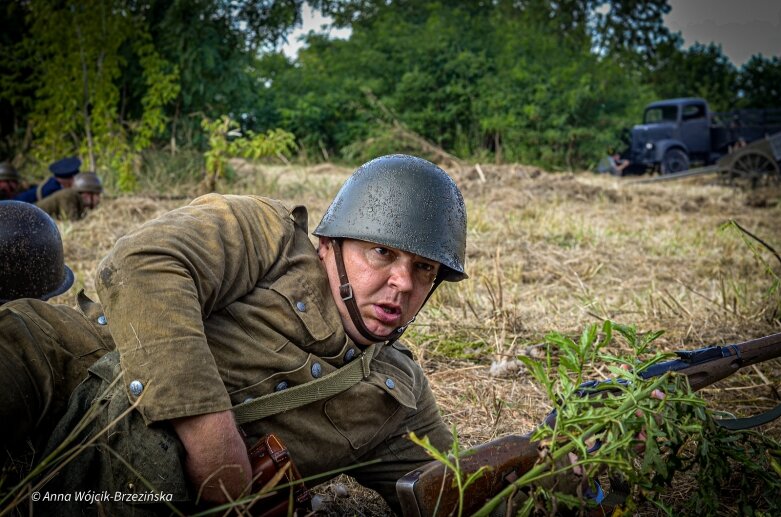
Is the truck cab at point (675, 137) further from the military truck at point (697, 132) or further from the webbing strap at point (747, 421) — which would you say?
the webbing strap at point (747, 421)

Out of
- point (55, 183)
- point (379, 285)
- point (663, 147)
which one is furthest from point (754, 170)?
point (379, 285)

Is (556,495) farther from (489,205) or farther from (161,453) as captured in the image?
(489,205)

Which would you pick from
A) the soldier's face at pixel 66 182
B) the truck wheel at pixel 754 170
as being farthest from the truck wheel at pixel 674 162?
the soldier's face at pixel 66 182

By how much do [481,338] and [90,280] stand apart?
141 inches

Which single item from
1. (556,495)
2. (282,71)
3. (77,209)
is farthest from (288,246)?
(282,71)

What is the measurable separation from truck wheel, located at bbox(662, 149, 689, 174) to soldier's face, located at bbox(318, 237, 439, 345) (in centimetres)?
2141

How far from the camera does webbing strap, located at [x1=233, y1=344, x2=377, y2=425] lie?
2176mm

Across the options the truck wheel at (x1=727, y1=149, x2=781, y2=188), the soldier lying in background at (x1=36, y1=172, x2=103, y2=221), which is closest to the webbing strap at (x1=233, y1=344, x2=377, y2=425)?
the soldier lying in background at (x1=36, y1=172, x2=103, y2=221)

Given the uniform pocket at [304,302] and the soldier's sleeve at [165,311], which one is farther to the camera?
the uniform pocket at [304,302]

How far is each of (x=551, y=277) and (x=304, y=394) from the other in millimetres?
4437

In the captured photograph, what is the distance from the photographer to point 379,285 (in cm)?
242

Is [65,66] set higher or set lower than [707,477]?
higher

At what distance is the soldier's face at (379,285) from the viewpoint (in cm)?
241

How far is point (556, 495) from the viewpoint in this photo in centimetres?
165
